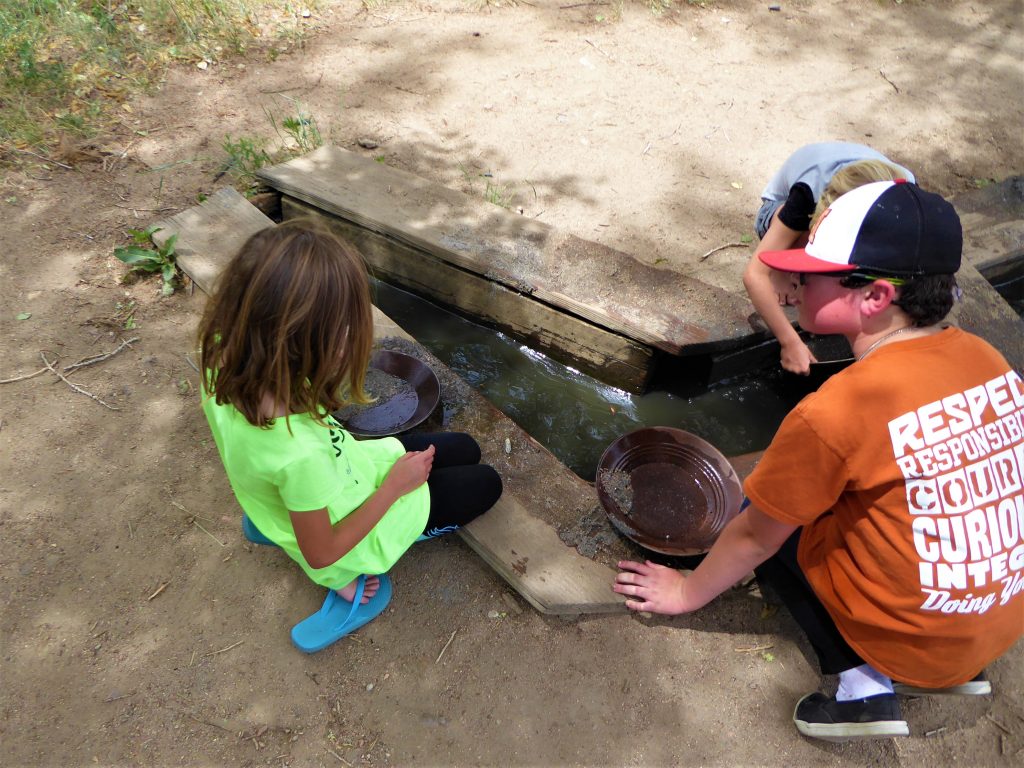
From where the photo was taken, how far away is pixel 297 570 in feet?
7.52

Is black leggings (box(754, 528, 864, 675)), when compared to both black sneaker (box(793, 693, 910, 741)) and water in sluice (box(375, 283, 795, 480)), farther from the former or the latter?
water in sluice (box(375, 283, 795, 480))

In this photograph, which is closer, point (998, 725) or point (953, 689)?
point (953, 689)

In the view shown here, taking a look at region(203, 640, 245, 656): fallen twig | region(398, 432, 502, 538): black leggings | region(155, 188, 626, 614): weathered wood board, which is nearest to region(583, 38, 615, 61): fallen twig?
→ region(155, 188, 626, 614): weathered wood board

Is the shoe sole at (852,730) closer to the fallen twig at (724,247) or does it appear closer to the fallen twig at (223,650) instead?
the fallen twig at (223,650)

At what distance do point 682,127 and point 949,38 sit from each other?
339cm

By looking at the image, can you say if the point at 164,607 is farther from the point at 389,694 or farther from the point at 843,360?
the point at 843,360

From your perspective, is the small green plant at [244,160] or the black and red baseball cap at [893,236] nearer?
the black and red baseball cap at [893,236]

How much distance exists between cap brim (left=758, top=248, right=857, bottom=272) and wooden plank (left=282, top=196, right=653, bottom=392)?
1.48m

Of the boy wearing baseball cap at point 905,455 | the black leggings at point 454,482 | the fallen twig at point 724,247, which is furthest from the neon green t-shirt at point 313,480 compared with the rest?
the fallen twig at point 724,247

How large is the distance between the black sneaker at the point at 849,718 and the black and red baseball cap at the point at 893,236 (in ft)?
4.10

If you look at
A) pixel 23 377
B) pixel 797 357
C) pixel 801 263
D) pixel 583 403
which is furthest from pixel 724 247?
pixel 23 377

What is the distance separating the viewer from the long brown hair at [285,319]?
4.87 ft

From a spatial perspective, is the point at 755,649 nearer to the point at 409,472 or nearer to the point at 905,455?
the point at 905,455

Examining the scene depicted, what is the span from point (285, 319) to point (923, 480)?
1499 millimetres
